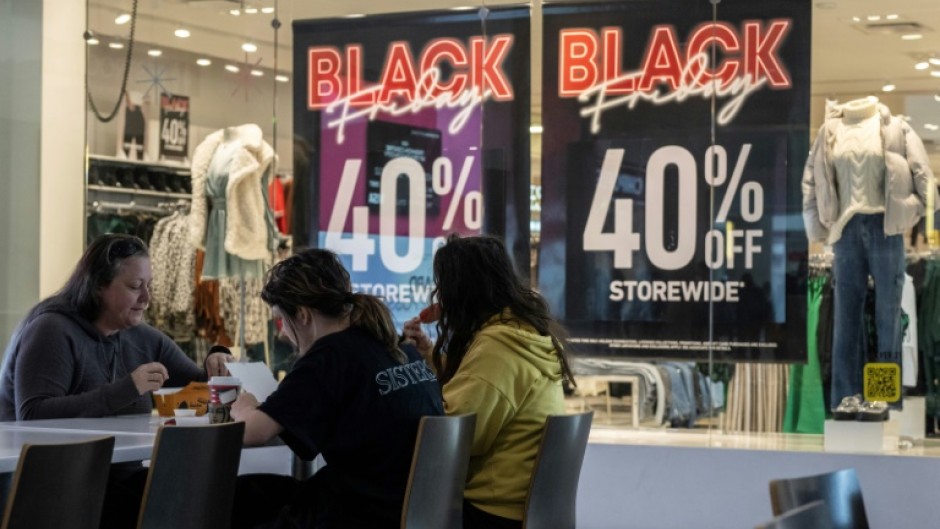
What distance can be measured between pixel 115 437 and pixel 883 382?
4732mm

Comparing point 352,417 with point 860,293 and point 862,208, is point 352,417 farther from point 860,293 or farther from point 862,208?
point 860,293

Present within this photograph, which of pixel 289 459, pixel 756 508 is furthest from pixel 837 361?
pixel 289 459

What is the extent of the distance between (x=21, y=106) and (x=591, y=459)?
3.95 m

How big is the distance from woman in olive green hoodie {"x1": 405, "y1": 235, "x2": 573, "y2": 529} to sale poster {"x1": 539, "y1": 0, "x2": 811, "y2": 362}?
3341 mm

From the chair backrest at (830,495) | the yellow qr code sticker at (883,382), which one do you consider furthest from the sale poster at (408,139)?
the chair backrest at (830,495)

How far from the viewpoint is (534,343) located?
12.5 ft

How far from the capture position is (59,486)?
9.22 ft

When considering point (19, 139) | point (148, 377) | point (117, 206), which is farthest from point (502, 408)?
point (19, 139)

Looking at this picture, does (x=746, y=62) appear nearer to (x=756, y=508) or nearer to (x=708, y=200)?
(x=708, y=200)

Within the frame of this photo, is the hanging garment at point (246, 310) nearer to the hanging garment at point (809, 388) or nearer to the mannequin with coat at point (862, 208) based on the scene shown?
the hanging garment at point (809, 388)

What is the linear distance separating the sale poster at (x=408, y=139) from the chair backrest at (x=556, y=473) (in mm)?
3641

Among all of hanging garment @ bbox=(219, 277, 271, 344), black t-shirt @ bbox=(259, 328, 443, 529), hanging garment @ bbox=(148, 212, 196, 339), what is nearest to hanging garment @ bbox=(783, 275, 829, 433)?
hanging garment @ bbox=(219, 277, 271, 344)

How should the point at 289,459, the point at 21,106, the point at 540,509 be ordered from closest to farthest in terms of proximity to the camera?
the point at 540,509 < the point at 289,459 < the point at 21,106

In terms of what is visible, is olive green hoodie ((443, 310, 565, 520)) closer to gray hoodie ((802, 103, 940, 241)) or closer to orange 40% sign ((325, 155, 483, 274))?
gray hoodie ((802, 103, 940, 241))
